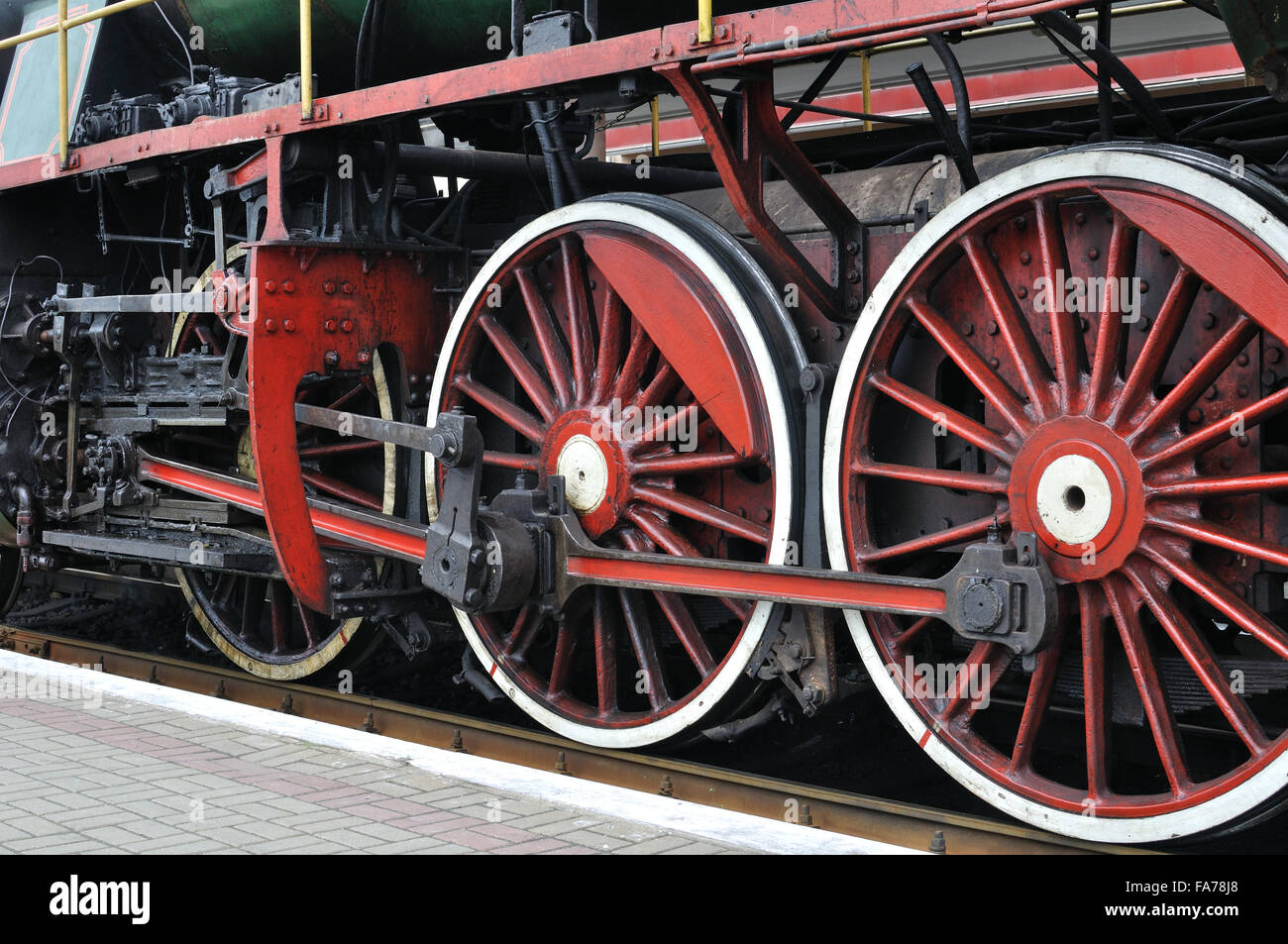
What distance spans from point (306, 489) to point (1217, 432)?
3714mm

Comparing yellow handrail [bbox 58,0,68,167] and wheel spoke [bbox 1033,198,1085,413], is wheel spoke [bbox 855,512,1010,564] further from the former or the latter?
yellow handrail [bbox 58,0,68,167]

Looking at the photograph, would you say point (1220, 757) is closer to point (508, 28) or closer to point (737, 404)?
point (737, 404)

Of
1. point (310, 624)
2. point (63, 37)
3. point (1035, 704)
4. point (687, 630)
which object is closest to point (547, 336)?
point (687, 630)

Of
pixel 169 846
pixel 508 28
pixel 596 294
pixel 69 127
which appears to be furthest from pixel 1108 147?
pixel 69 127

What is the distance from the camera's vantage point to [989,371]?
4055mm

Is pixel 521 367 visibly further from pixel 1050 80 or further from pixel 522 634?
pixel 1050 80

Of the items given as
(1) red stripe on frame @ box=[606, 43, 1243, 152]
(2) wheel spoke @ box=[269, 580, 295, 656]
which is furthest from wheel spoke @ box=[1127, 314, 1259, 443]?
(2) wheel spoke @ box=[269, 580, 295, 656]

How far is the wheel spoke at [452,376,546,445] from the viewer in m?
5.20

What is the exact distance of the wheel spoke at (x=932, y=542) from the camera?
4.06 meters

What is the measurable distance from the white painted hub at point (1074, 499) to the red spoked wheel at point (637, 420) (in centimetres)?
83

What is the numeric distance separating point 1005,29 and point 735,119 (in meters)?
1.05

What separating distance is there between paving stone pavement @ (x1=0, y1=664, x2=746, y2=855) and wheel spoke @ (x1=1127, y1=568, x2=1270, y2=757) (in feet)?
4.04

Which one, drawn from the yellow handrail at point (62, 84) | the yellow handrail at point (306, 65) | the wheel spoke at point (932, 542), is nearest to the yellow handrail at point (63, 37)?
the yellow handrail at point (62, 84)

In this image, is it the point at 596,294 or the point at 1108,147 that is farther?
the point at 596,294
